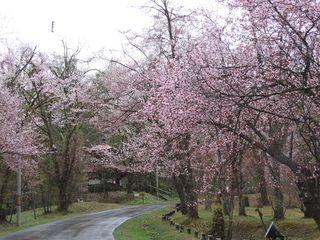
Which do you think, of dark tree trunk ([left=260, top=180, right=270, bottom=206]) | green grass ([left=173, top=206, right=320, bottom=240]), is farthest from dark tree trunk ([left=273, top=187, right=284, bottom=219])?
dark tree trunk ([left=260, top=180, right=270, bottom=206])

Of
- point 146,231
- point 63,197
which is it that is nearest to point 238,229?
point 146,231

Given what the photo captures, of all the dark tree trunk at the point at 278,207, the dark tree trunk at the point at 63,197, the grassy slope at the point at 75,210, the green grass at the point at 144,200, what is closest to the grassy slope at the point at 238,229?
the dark tree trunk at the point at 278,207

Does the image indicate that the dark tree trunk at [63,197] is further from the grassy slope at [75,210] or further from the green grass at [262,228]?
the green grass at [262,228]

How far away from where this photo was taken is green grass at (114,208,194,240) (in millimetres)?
19547

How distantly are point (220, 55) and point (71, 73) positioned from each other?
30.8 metres

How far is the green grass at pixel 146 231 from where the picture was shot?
64.1 ft

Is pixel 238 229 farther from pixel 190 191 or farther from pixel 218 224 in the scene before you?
pixel 190 191

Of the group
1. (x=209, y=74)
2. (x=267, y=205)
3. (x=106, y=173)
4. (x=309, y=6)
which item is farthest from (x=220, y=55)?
(x=106, y=173)

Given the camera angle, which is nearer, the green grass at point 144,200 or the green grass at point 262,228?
the green grass at point 262,228

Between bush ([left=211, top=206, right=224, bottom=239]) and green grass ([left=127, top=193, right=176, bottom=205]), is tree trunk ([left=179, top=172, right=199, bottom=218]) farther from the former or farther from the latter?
green grass ([left=127, top=193, right=176, bottom=205])

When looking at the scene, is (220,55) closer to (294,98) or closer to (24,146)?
(294,98)

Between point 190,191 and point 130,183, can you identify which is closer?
point 190,191

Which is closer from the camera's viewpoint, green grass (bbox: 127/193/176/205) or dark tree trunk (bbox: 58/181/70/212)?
dark tree trunk (bbox: 58/181/70/212)

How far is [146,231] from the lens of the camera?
76.7 feet
